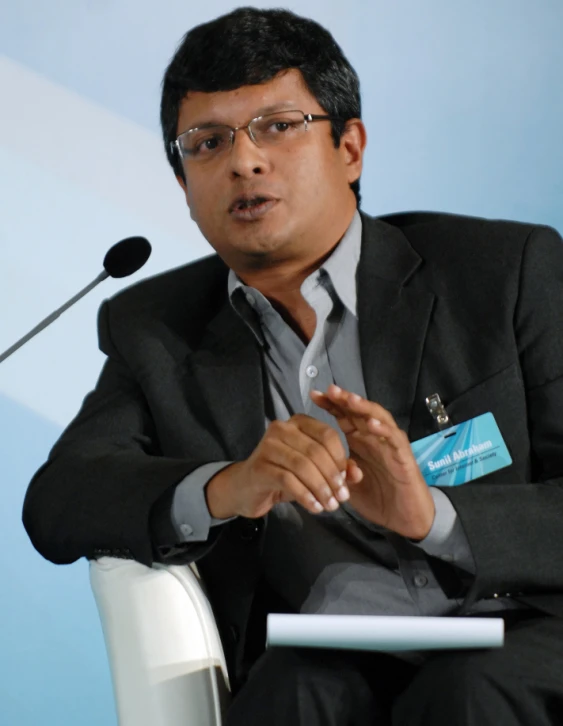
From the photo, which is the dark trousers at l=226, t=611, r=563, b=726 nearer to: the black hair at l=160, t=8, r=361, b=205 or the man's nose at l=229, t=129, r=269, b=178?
the man's nose at l=229, t=129, r=269, b=178

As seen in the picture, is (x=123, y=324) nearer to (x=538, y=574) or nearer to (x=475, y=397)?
(x=475, y=397)

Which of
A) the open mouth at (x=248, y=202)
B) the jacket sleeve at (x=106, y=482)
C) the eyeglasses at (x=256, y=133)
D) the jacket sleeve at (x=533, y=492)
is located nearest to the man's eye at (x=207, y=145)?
the eyeglasses at (x=256, y=133)

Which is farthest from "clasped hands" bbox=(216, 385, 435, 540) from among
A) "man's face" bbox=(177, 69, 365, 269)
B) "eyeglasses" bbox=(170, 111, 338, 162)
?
"eyeglasses" bbox=(170, 111, 338, 162)

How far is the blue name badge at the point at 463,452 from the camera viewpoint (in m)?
1.77

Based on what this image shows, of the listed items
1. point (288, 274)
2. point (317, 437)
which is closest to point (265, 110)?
point (288, 274)

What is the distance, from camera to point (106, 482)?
73.1 inches

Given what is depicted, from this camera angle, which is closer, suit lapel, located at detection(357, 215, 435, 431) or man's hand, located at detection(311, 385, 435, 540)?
man's hand, located at detection(311, 385, 435, 540)

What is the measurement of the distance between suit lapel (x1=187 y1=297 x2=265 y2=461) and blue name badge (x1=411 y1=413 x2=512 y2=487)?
→ 0.30 meters

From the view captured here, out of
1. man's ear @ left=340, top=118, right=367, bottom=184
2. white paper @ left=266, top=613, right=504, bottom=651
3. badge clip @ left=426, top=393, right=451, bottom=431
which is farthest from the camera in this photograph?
man's ear @ left=340, top=118, right=367, bottom=184

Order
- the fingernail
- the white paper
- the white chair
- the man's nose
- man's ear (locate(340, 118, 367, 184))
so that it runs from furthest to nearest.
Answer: man's ear (locate(340, 118, 367, 184)) → the man's nose → the white chair → the fingernail → the white paper

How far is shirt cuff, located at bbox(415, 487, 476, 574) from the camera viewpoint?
63.9 inches

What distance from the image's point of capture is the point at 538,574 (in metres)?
1.64

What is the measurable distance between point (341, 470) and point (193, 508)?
1.07 ft

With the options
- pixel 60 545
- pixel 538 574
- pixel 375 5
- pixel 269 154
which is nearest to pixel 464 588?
pixel 538 574
